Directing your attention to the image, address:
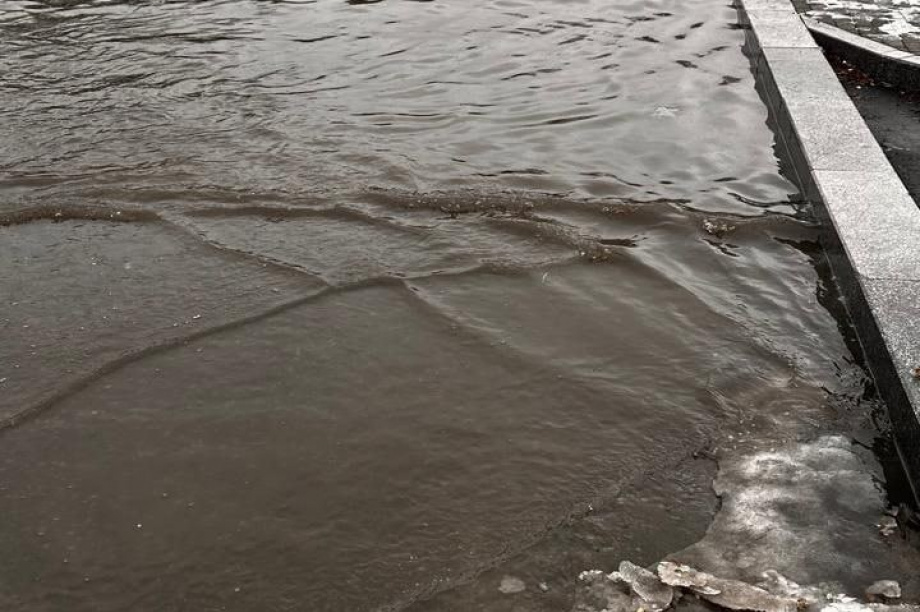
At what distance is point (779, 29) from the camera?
8.62 m

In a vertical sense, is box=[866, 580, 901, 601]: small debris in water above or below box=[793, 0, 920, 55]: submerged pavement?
below

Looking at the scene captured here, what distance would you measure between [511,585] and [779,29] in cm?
700

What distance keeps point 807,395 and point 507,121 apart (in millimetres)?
3764

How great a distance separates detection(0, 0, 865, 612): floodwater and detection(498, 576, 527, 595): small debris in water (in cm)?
1

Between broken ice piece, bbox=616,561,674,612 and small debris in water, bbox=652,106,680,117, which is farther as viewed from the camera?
small debris in water, bbox=652,106,680,117

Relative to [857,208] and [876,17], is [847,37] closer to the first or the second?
[876,17]

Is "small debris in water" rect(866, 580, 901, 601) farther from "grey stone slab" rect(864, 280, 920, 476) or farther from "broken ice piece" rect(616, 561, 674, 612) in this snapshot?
"broken ice piece" rect(616, 561, 674, 612)

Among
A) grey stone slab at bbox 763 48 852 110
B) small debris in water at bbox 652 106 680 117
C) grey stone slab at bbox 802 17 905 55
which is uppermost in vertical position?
grey stone slab at bbox 802 17 905 55

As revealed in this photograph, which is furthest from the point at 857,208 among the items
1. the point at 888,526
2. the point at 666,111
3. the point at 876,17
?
the point at 876,17

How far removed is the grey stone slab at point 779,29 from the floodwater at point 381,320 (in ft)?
1.29

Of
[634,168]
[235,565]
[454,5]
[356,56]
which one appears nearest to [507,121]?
[634,168]

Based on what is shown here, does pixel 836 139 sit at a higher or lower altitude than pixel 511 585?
higher

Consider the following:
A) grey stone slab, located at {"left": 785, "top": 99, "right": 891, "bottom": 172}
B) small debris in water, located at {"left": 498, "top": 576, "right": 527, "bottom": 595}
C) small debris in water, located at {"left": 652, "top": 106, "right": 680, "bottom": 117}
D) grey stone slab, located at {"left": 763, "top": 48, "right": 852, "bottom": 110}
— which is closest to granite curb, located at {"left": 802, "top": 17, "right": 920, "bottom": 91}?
grey stone slab, located at {"left": 763, "top": 48, "right": 852, "bottom": 110}

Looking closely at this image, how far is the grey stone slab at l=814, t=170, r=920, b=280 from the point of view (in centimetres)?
500
